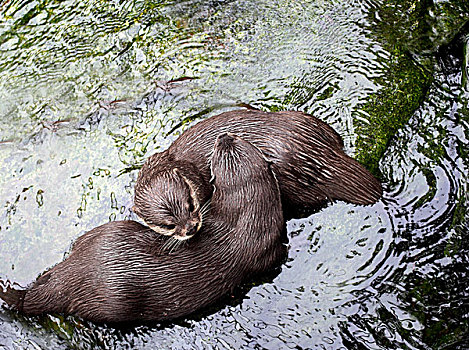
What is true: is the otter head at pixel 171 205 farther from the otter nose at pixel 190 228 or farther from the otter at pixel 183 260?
the otter at pixel 183 260

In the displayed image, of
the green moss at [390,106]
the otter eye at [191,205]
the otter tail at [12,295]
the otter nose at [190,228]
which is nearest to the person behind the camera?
the otter nose at [190,228]

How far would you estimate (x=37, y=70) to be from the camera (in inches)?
170

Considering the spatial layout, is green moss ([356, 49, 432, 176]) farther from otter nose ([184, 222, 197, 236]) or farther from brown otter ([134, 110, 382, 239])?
otter nose ([184, 222, 197, 236])

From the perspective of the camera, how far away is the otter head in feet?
9.82

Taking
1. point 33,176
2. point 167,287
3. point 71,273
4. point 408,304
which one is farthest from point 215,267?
point 33,176

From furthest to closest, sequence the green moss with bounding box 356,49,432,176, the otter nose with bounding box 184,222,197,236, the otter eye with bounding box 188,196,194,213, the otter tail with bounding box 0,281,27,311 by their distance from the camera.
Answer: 1. the green moss with bounding box 356,49,432,176
2. the otter tail with bounding box 0,281,27,311
3. the otter eye with bounding box 188,196,194,213
4. the otter nose with bounding box 184,222,197,236

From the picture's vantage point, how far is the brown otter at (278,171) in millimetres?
3102

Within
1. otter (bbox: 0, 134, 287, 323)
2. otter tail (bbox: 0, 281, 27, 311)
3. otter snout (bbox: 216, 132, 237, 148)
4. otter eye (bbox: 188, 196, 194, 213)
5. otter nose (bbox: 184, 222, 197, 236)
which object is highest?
otter snout (bbox: 216, 132, 237, 148)

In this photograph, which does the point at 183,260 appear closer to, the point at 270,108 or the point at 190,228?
the point at 190,228

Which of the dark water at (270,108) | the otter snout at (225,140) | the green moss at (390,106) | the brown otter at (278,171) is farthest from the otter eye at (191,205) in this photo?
the green moss at (390,106)

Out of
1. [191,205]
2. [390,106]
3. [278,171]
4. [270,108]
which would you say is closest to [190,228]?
[191,205]

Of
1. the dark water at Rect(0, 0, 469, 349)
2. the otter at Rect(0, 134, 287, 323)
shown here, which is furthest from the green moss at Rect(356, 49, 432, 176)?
the otter at Rect(0, 134, 287, 323)

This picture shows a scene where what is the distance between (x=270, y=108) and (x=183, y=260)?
1267mm

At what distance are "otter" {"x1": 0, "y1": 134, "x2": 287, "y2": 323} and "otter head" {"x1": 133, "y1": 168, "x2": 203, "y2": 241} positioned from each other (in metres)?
0.12
